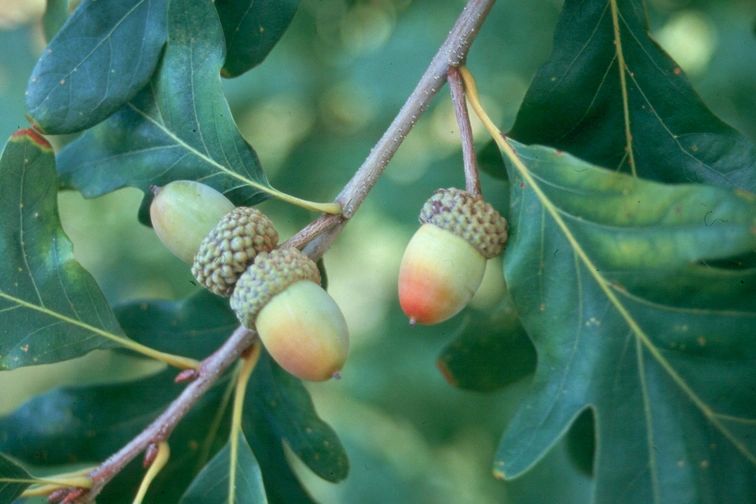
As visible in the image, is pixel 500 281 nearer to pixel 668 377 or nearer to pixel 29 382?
pixel 668 377

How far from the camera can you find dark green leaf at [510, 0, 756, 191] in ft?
4.60

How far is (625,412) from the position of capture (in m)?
1.13

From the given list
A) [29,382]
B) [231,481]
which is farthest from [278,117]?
[231,481]

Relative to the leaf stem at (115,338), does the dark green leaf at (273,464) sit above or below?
below

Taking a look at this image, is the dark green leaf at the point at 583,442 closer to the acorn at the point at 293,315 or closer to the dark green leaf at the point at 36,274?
the acorn at the point at 293,315

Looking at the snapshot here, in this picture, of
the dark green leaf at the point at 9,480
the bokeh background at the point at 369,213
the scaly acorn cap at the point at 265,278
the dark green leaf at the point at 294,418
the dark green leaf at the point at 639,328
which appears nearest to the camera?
the dark green leaf at the point at 639,328

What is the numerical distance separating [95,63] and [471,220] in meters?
0.65

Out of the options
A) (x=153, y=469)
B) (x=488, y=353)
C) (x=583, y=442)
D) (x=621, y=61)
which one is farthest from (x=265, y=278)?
(x=583, y=442)

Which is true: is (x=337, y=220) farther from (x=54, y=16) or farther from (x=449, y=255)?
(x=54, y=16)

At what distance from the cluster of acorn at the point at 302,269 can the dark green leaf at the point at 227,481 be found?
0.85ft

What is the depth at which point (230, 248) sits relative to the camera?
122 centimetres

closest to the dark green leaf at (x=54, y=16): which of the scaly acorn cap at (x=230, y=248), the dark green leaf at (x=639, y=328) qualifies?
the scaly acorn cap at (x=230, y=248)

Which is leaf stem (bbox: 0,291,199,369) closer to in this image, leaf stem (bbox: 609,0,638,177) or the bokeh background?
leaf stem (bbox: 609,0,638,177)

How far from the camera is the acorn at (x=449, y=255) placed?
3.94 feet
